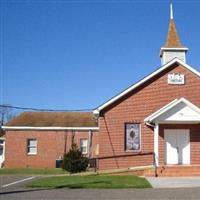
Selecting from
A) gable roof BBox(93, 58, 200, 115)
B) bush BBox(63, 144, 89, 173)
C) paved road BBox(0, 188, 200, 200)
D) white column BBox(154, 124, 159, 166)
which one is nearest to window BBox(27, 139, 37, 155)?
bush BBox(63, 144, 89, 173)

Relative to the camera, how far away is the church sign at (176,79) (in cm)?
3025

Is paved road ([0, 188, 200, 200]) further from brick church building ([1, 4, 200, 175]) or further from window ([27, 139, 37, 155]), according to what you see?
window ([27, 139, 37, 155])

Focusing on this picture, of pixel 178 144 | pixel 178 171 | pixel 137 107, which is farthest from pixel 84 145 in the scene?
pixel 178 171

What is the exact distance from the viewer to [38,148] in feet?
143

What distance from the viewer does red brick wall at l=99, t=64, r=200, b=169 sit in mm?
29703

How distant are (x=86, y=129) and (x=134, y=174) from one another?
18.0 m

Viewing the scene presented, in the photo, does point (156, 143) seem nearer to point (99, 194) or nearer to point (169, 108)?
point (169, 108)

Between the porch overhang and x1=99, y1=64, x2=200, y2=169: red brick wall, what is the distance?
172 cm

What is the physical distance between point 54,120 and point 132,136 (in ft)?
58.2

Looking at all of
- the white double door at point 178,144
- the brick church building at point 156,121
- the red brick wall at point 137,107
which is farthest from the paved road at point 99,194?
the red brick wall at point 137,107

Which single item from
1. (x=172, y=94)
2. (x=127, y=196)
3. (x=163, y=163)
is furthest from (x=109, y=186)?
(x=172, y=94)

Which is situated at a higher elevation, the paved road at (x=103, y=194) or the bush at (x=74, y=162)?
the bush at (x=74, y=162)

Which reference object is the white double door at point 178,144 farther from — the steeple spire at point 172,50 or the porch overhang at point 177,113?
the steeple spire at point 172,50

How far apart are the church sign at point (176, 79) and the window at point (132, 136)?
3.64 m
